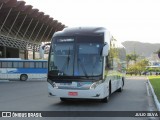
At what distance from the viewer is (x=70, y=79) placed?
14.4 meters

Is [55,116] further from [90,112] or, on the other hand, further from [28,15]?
[28,15]

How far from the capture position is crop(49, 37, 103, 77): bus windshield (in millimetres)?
14469

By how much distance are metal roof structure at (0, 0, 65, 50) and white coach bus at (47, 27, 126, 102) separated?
40.5m

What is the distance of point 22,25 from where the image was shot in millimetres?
69562

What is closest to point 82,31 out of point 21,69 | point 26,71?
point 21,69

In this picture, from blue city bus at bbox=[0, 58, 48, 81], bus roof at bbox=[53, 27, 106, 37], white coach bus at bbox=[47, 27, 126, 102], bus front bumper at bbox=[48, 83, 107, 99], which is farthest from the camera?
blue city bus at bbox=[0, 58, 48, 81]

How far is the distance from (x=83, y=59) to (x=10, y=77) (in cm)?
3162

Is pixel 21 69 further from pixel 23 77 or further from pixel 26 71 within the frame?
pixel 23 77

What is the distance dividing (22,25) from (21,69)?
25666 millimetres

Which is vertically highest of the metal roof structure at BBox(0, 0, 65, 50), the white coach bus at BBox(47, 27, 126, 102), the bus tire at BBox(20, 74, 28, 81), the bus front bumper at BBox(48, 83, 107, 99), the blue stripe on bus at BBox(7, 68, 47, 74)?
the metal roof structure at BBox(0, 0, 65, 50)

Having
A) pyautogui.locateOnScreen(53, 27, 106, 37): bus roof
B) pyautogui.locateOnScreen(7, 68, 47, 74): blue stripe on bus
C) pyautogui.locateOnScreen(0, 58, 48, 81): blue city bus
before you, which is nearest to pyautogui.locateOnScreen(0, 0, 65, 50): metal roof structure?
pyautogui.locateOnScreen(0, 58, 48, 81): blue city bus

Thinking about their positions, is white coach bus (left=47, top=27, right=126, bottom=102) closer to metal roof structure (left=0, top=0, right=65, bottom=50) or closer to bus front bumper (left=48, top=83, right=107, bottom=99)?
bus front bumper (left=48, top=83, right=107, bottom=99)

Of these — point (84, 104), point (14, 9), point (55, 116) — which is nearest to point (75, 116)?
point (55, 116)

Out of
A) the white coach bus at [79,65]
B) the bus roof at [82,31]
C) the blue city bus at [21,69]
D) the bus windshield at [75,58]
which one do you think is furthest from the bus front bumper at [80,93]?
the blue city bus at [21,69]
